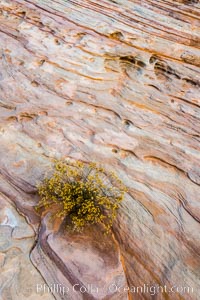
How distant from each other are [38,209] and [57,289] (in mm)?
1390

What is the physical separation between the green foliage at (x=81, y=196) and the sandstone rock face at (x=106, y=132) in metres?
0.22

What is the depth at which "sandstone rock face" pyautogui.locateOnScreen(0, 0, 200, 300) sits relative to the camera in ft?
14.4

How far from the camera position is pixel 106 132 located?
21.7 feet

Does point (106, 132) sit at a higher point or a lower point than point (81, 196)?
higher

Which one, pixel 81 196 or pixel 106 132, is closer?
pixel 81 196

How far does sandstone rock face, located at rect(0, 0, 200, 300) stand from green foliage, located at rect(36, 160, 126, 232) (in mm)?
216

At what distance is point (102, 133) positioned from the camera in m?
6.58

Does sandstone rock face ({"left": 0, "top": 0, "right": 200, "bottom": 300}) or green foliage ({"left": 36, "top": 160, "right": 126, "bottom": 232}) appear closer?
sandstone rock face ({"left": 0, "top": 0, "right": 200, "bottom": 300})

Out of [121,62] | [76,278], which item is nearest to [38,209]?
[76,278]

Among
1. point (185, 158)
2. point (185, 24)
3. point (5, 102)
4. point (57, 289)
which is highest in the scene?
point (185, 24)

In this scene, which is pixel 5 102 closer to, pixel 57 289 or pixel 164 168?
pixel 164 168

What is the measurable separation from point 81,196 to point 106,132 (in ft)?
7.34

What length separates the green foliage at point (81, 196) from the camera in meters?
4.68

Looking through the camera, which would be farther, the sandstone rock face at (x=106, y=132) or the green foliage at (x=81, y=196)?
the green foliage at (x=81, y=196)
